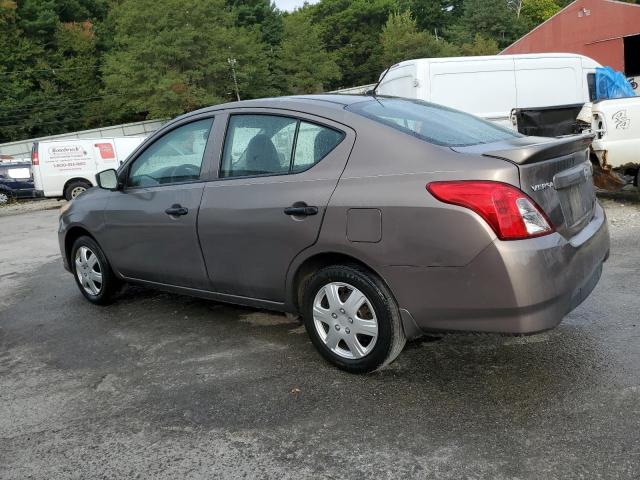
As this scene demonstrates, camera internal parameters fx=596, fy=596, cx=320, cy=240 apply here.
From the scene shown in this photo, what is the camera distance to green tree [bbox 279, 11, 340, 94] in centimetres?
5691

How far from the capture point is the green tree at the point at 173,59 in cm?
4281

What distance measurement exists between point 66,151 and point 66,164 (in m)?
0.35

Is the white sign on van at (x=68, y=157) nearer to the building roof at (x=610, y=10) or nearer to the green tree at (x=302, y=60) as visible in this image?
the building roof at (x=610, y=10)

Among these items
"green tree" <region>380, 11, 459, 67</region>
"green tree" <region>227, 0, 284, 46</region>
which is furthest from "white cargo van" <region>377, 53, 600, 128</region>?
"green tree" <region>227, 0, 284, 46</region>

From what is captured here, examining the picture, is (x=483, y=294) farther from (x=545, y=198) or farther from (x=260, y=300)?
(x=260, y=300)

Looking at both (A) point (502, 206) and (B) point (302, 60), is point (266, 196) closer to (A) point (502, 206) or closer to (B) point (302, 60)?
(A) point (502, 206)

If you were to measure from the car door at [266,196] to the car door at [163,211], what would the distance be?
0.17m

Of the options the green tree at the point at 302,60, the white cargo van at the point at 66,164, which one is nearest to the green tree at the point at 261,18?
the green tree at the point at 302,60

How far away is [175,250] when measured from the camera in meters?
4.27

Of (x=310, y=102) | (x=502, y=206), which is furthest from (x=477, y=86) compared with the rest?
(x=502, y=206)

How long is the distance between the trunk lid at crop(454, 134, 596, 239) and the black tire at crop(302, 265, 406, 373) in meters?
0.85

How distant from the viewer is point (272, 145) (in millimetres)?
3766

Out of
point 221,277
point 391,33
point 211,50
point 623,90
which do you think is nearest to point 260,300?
point 221,277

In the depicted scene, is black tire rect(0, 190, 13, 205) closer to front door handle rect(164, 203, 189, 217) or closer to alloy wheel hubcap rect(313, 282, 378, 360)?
front door handle rect(164, 203, 189, 217)
